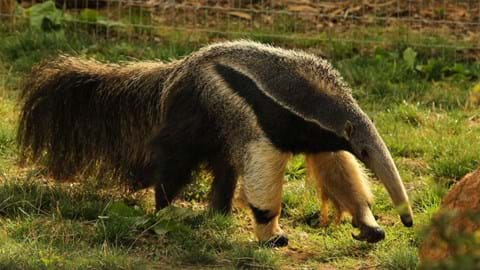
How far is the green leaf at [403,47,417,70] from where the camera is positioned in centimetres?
1045

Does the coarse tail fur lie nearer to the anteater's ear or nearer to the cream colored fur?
the anteater's ear

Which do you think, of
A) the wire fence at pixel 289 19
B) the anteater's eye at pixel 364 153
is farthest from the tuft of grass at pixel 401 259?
the wire fence at pixel 289 19

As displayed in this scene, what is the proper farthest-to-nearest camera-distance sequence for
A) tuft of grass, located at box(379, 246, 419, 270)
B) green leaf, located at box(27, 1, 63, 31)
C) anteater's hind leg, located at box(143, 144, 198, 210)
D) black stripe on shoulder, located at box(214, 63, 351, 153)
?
1. green leaf, located at box(27, 1, 63, 31)
2. anteater's hind leg, located at box(143, 144, 198, 210)
3. black stripe on shoulder, located at box(214, 63, 351, 153)
4. tuft of grass, located at box(379, 246, 419, 270)

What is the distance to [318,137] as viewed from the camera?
20.7ft

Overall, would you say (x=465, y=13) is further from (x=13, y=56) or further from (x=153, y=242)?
(x=153, y=242)

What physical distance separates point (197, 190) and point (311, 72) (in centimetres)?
152

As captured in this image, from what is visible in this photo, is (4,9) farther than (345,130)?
Yes

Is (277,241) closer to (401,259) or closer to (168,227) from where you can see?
(168,227)

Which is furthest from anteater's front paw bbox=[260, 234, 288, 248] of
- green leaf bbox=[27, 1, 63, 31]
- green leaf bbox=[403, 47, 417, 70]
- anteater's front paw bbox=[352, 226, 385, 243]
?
green leaf bbox=[27, 1, 63, 31]

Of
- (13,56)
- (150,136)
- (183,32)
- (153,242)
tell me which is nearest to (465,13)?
(183,32)

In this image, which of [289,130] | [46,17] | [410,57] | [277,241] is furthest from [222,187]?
[46,17]

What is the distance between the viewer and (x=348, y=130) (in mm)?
6168

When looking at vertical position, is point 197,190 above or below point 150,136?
below

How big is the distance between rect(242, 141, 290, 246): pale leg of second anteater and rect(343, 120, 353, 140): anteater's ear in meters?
0.46
